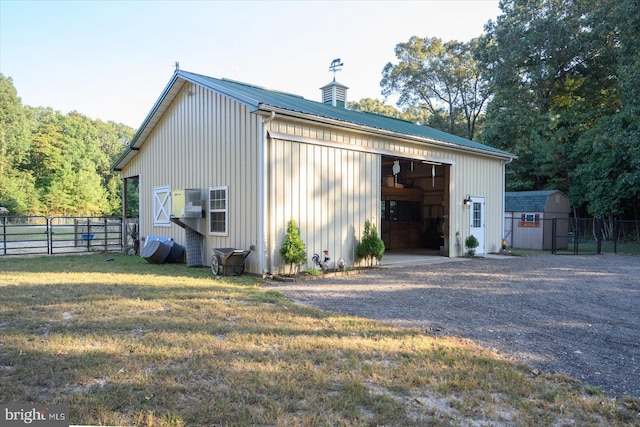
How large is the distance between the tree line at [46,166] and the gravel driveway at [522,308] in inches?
1418

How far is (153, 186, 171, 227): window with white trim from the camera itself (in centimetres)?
1180

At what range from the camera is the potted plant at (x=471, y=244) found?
523 inches

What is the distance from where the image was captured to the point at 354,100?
45.7m

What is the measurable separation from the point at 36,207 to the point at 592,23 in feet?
139

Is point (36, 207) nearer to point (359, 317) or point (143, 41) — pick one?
point (143, 41)

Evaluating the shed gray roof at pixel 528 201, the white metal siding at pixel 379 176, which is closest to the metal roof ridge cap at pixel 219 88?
the white metal siding at pixel 379 176

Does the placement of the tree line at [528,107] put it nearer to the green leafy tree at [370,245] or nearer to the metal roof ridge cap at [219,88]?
the green leafy tree at [370,245]

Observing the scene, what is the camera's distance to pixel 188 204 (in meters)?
9.91

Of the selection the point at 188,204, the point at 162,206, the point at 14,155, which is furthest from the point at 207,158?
the point at 14,155

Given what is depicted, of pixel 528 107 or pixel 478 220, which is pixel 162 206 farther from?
pixel 528 107

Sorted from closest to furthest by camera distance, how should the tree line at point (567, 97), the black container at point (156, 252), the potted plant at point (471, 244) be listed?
the black container at point (156, 252) → the potted plant at point (471, 244) → the tree line at point (567, 97)

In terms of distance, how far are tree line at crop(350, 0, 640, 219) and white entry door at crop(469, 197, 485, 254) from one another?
27.6 ft

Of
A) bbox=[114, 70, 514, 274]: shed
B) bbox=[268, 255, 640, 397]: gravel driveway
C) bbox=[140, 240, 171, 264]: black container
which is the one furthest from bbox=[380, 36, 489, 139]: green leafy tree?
bbox=[140, 240, 171, 264]: black container

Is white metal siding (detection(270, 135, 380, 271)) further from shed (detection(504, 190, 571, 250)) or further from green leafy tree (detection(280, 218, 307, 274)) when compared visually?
shed (detection(504, 190, 571, 250))
